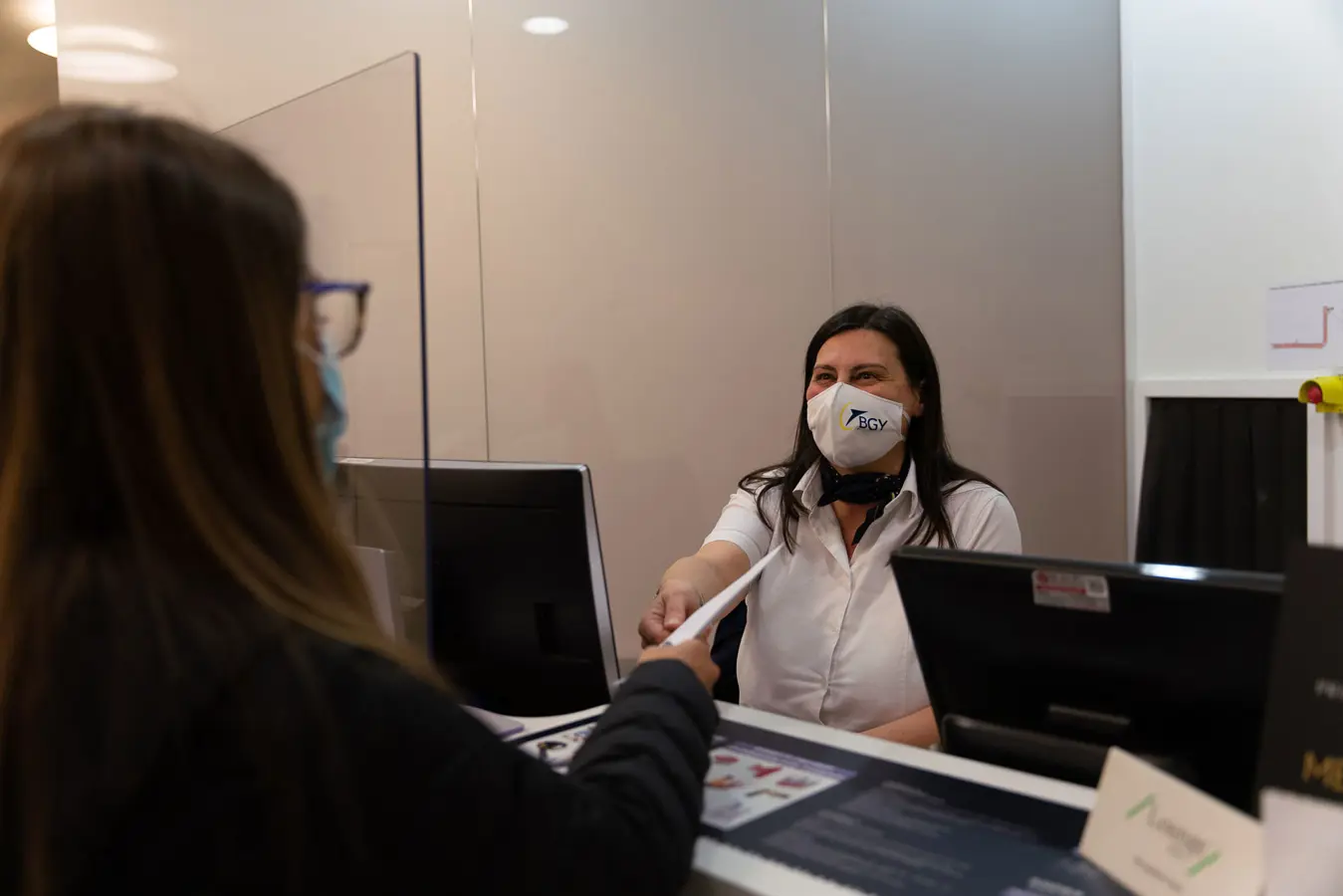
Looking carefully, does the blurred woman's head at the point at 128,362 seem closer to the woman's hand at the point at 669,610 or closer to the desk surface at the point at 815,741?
the desk surface at the point at 815,741

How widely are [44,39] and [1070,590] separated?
227 cm

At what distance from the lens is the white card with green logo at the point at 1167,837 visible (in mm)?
778

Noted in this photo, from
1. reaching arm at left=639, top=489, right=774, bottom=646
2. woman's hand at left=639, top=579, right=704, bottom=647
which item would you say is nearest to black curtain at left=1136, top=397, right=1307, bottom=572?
reaching arm at left=639, top=489, right=774, bottom=646

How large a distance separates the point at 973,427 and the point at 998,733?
2299 millimetres

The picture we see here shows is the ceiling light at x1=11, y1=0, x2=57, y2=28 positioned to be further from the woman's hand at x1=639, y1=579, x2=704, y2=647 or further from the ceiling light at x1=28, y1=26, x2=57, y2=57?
the woman's hand at x1=639, y1=579, x2=704, y2=647

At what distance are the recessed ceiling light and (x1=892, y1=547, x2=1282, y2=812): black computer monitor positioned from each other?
77.8 inches

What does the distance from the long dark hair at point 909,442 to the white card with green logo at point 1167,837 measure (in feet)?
3.60

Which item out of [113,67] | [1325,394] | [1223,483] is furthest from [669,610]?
[1223,483]

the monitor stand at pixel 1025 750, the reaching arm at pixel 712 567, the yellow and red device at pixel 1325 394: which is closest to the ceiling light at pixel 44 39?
the reaching arm at pixel 712 567

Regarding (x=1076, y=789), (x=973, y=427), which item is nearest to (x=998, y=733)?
(x=1076, y=789)

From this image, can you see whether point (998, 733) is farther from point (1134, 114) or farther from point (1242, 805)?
point (1134, 114)

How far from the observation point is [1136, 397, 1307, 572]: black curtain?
10.0 ft

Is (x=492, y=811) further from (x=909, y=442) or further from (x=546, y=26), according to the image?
(x=546, y=26)

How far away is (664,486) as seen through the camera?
112 inches
